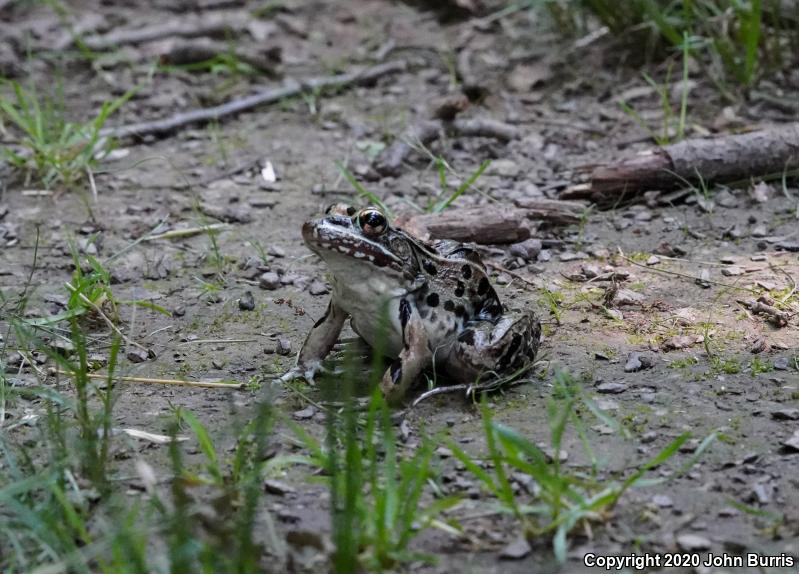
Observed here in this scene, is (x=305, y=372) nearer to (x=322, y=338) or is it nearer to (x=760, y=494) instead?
(x=322, y=338)

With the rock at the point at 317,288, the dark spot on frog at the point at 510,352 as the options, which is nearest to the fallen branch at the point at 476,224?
the rock at the point at 317,288

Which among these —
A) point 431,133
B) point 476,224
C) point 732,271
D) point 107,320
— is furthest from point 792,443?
point 431,133

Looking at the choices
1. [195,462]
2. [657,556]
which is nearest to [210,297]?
[195,462]

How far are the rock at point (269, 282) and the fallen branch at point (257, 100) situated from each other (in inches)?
84.1

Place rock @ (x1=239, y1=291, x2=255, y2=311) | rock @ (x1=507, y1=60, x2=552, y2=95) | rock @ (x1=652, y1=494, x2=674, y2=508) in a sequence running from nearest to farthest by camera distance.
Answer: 1. rock @ (x1=652, y1=494, x2=674, y2=508)
2. rock @ (x1=239, y1=291, x2=255, y2=311)
3. rock @ (x1=507, y1=60, x2=552, y2=95)

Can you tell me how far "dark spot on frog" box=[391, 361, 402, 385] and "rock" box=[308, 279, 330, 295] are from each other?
1.25m

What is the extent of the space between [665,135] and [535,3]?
2153 millimetres

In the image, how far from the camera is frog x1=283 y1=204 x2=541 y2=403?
4.18m

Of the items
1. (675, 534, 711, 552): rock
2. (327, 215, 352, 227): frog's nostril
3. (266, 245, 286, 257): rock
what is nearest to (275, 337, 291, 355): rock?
(327, 215, 352, 227): frog's nostril

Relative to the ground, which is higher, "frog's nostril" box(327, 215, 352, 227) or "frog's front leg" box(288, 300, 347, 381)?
"frog's nostril" box(327, 215, 352, 227)

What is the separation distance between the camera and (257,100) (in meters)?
7.66

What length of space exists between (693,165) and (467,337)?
2523 mm

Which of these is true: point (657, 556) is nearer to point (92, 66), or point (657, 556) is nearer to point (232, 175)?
point (232, 175)

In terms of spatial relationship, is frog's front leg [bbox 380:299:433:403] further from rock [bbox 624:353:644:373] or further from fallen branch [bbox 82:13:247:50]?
fallen branch [bbox 82:13:247:50]
